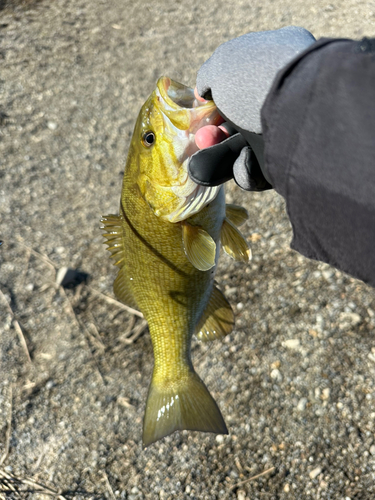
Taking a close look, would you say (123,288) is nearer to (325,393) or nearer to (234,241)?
(234,241)

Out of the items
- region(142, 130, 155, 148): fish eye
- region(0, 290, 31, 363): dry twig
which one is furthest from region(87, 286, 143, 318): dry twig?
region(142, 130, 155, 148): fish eye

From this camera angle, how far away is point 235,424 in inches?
111

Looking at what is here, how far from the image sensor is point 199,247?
190 centimetres

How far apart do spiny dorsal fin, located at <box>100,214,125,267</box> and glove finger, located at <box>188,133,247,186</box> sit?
0.60 meters

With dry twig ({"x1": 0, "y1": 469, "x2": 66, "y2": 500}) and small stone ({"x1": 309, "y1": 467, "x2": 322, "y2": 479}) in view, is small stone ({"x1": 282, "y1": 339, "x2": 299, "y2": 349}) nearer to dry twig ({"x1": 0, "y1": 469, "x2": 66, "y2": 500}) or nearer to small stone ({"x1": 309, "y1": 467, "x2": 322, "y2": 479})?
small stone ({"x1": 309, "y1": 467, "x2": 322, "y2": 479})

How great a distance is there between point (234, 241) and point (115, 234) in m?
0.52

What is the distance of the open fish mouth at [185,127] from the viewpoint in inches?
68.7

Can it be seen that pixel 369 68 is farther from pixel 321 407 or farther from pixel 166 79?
pixel 321 407

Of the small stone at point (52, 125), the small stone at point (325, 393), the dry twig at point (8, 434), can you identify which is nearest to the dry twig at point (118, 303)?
the dry twig at point (8, 434)

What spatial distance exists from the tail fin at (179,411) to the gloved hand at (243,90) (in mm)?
1032

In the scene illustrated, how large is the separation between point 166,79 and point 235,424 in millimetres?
1954

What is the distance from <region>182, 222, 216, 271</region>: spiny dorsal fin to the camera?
1.88 m

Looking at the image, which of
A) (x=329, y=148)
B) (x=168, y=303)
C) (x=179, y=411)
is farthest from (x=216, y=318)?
(x=329, y=148)

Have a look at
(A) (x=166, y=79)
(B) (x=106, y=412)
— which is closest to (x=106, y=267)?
(B) (x=106, y=412)
